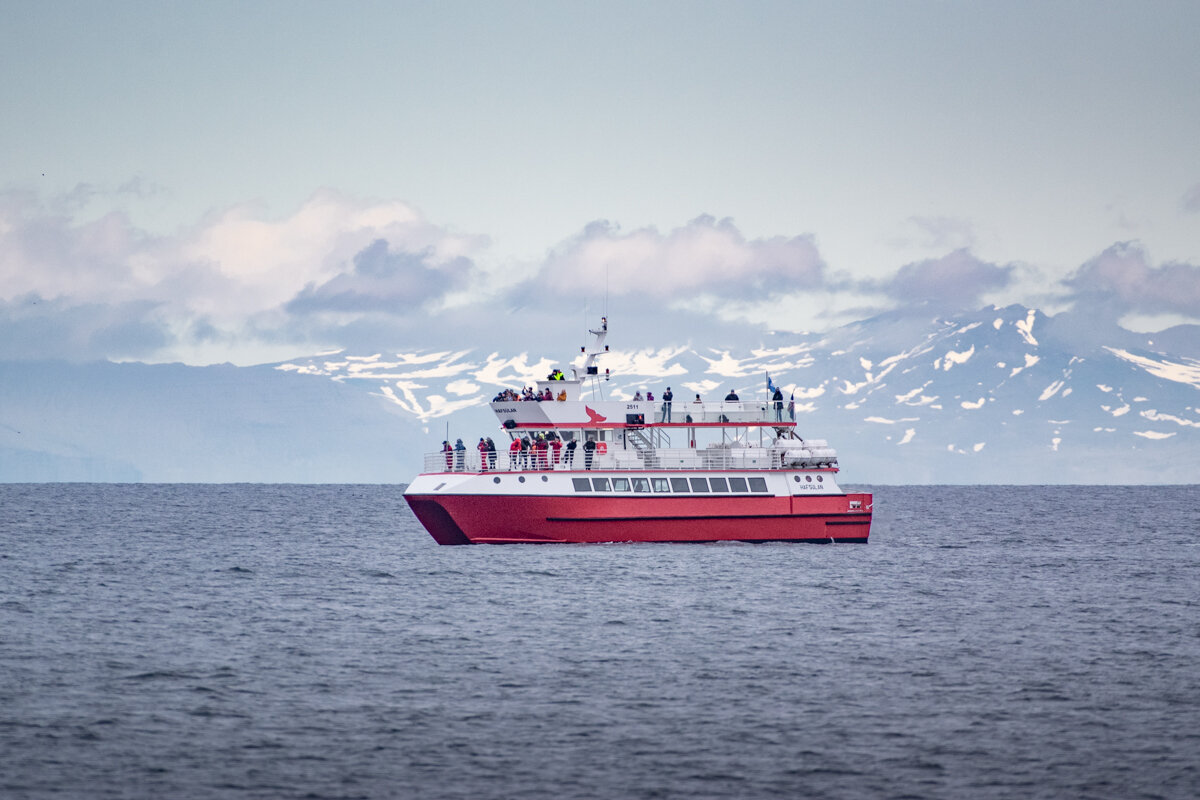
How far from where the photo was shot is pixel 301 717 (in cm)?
2738

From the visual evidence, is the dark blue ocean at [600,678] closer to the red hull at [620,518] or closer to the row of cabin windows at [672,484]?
the red hull at [620,518]

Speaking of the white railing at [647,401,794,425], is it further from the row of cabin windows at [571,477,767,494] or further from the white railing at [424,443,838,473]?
the row of cabin windows at [571,477,767,494]

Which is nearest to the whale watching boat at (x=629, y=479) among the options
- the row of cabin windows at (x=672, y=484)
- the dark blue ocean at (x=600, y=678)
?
the row of cabin windows at (x=672, y=484)

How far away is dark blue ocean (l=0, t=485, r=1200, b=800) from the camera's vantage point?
2333cm

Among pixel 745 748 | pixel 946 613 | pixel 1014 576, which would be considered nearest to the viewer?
pixel 745 748

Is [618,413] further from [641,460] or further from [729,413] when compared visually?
[729,413]

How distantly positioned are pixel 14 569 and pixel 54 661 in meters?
28.4

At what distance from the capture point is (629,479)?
5909cm

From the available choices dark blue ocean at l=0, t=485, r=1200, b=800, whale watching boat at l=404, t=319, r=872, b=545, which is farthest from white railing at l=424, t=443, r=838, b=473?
dark blue ocean at l=0, t=485, r=1200, b=800

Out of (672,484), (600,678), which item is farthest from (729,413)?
(600,678)

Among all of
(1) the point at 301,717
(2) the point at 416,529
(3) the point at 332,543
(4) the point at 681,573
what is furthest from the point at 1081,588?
(2) the point at 416,529

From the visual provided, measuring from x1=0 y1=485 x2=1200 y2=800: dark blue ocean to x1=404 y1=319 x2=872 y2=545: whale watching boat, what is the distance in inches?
54.8

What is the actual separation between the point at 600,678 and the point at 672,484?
28.3 meters

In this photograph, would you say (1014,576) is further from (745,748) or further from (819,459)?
(745,748)
